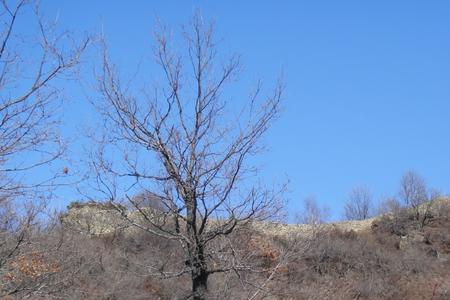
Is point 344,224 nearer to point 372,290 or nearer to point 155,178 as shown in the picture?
point 372,290

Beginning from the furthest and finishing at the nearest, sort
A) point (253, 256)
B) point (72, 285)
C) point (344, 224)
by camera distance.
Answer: point (344, 224) < point (72, 285) < point (253, 256)

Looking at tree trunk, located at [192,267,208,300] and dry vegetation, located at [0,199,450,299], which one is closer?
tree trunk, located at [192,267,208,300]

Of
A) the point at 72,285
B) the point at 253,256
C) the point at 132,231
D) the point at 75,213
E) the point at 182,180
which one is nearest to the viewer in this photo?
the point at 182,180

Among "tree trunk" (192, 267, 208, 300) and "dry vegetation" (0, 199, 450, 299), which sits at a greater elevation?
"dry vegetation" (0, 199, 450, 299)

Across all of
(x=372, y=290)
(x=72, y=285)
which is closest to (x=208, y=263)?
(x=72, y=285)

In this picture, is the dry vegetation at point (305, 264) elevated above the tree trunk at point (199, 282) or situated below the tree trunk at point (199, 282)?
above

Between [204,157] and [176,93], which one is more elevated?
[176,93]

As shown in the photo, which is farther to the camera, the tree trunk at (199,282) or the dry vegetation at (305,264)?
the dry vegetation at (305,264)

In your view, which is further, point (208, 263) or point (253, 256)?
point (253, 256)

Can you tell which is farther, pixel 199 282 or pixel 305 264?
pixel 305 264

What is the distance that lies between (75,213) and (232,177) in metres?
29.7

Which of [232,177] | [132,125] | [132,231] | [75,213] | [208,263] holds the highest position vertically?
[75,213]

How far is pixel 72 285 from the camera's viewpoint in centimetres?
2341

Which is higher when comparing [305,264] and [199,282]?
[305,264]
